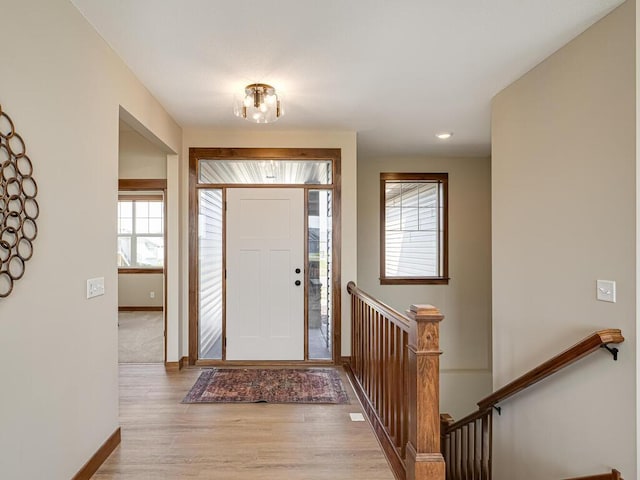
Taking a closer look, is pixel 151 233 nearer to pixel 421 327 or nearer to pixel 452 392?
pixel 452 392

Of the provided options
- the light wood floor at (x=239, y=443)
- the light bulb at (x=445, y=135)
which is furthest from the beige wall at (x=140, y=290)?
the light bulb at (x=445, y=135)

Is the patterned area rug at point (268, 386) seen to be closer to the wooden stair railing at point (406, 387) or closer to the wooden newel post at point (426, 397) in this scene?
the wooden stair railing at point (406, 387)

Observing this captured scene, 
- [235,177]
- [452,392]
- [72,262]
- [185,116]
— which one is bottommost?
[452,392]

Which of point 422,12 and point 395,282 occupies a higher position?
point 422,12

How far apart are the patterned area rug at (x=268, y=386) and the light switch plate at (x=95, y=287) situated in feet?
4.57

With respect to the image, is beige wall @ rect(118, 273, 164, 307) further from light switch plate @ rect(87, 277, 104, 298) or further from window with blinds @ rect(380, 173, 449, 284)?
light switch plate @ rect(87, 277, 104, 298)

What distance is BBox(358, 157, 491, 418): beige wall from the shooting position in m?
5.32

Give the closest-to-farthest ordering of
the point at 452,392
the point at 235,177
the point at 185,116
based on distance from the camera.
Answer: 1. the point at 185,116
2. the point at 235,177
3. the point at 452,392

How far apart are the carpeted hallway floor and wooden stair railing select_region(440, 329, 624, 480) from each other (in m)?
3.23

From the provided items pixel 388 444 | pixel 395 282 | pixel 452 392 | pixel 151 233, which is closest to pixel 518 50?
pixel 388 444

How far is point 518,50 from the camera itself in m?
2.44

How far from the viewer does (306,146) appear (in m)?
4.16

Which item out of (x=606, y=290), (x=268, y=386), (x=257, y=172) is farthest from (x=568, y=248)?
(x=257, y=172)

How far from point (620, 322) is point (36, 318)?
2.83 meters
